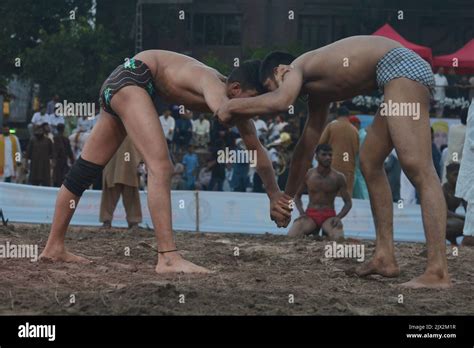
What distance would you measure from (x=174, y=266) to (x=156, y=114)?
1.03m

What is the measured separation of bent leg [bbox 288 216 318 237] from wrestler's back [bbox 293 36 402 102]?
443 cm

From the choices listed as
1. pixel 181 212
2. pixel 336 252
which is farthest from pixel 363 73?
pixel 181 212

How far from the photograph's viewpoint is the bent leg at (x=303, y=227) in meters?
10.8

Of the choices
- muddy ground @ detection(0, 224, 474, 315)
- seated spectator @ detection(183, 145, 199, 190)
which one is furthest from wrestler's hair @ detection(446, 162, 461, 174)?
seated spectator @ detection(183, 145, 199, 190)

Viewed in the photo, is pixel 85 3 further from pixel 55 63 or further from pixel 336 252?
pixel 336 252

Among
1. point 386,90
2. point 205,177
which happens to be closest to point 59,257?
point 386,90

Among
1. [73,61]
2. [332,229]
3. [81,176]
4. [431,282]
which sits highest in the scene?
[73,61]

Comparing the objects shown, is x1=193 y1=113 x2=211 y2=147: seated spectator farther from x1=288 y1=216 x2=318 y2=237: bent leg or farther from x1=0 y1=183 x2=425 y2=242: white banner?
x1=288 y1=216 x2=318 y2=237: bent leg

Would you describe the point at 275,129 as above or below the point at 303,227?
above

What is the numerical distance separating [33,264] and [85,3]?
21283 mm

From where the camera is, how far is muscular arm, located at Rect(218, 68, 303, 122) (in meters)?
6.15

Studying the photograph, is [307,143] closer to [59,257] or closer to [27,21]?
[59,257]

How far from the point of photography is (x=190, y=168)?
18047 mm

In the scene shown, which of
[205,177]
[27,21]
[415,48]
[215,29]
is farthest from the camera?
[215,29]
